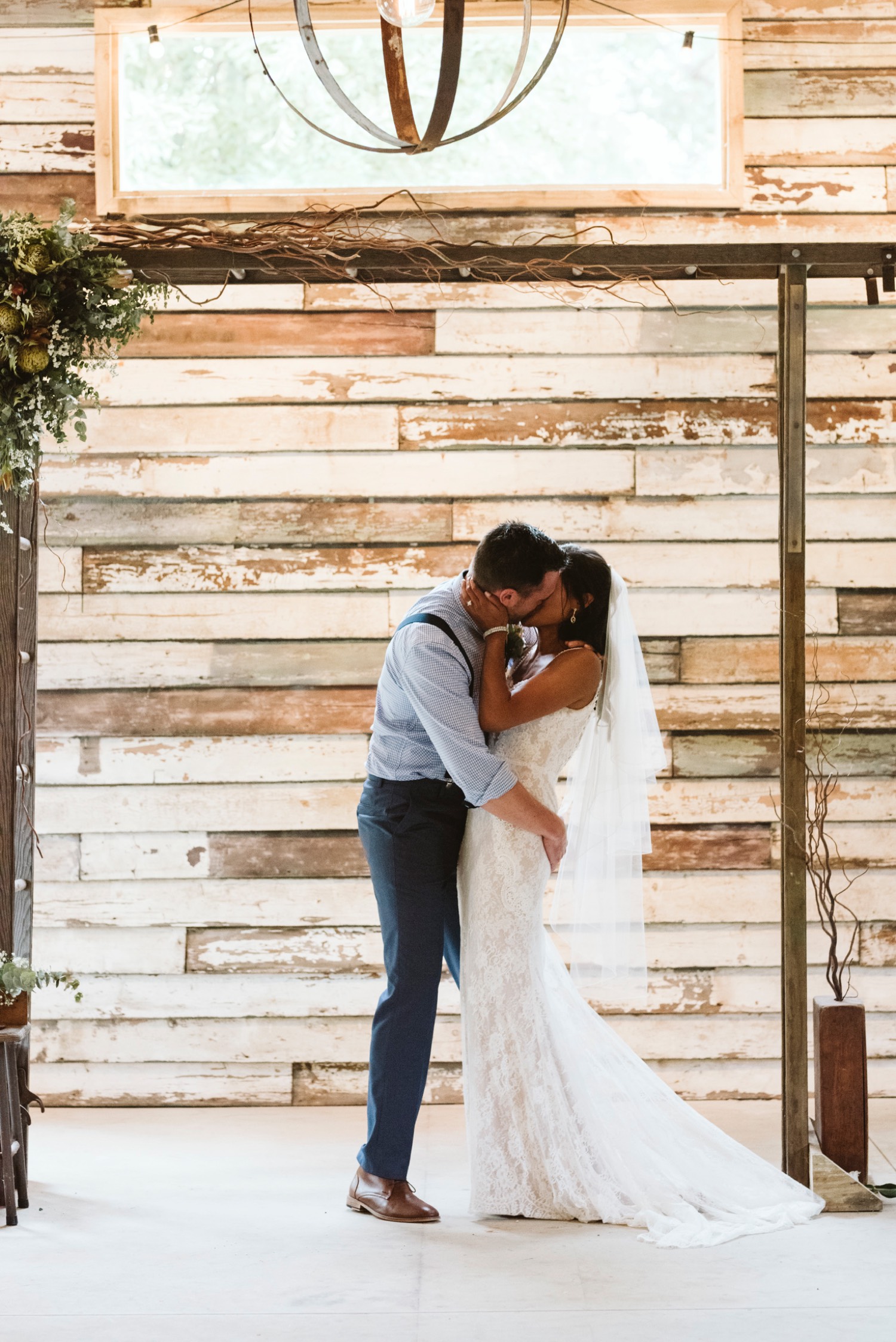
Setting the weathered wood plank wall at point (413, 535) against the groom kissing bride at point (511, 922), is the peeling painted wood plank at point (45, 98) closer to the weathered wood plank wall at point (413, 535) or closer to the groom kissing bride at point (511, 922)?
the weathered wood plank wall at point (413, 535)

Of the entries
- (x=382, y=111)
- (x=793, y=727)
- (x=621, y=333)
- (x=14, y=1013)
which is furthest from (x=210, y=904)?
(x=382, y=111)

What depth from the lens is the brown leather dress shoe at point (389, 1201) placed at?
2943 mm

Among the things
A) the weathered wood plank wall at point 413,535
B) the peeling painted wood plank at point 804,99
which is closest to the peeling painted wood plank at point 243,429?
the weathered wood plank wall at point 413,535

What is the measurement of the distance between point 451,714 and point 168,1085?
2015 millimetres

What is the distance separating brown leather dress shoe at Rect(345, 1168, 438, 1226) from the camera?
9.66 ft

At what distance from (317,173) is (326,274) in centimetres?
118

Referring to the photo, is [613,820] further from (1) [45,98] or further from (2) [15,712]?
(1) [45,98]

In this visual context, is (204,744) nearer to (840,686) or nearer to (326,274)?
(326,274)

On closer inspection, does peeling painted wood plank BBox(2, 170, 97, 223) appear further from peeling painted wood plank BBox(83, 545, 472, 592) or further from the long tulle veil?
the long tulle veil

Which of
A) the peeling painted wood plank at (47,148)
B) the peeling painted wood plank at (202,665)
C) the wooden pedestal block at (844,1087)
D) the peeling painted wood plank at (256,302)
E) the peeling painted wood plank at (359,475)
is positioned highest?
the peeling painted wood plank at (47,148)

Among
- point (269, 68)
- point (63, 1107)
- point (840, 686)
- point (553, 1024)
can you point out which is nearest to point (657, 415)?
point (840, 686)

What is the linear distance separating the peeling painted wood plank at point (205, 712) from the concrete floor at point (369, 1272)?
1.38 meters

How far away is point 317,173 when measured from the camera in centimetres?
413

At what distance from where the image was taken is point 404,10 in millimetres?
1920
